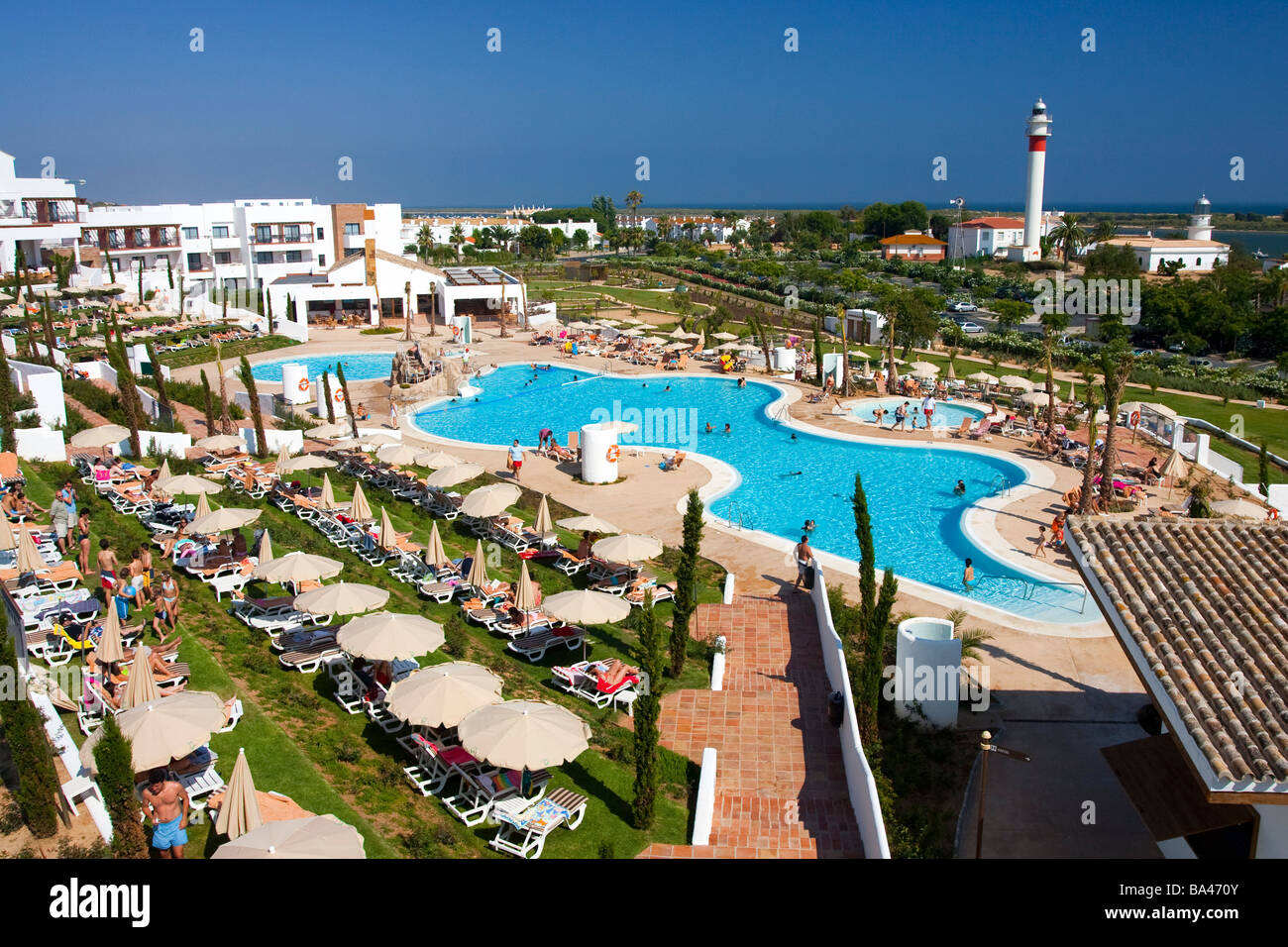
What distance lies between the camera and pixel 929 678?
1282 centimetres

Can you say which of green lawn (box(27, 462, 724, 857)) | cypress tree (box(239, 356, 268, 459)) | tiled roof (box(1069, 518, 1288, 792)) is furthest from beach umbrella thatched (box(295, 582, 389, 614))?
cypress tree (box(239, 356, 268, 459))

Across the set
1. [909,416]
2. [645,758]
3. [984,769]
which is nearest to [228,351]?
[909,416]

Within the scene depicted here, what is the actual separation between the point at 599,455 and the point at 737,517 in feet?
14.5


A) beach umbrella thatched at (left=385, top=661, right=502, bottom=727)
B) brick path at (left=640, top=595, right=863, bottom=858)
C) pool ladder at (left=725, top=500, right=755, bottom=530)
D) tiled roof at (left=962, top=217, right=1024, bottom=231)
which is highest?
tiled roof at (left=962, top=217, right=1024, bottom=231)

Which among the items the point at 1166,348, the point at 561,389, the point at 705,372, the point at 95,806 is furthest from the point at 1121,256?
the point at 95,806

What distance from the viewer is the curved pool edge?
16141 millimetres

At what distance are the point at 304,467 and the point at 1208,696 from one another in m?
19.0

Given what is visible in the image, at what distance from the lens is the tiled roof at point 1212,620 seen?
7.66 metres

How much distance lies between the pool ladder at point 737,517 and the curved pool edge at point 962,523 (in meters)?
0.25

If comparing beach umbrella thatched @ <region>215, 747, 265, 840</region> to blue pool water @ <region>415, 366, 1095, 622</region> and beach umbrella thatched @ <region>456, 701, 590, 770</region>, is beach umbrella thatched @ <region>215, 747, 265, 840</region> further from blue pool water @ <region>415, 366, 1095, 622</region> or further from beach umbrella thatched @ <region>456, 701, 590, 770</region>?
blue pool water @ <region>415, 366, 1095, 622</region>

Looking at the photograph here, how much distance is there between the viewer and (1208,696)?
8211 mm

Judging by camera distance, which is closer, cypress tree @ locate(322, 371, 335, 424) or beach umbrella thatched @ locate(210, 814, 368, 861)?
beach umbrella thatched @ locate(210, 814, 368, 861)

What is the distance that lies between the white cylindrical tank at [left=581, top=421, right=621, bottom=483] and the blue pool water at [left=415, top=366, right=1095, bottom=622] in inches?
130
